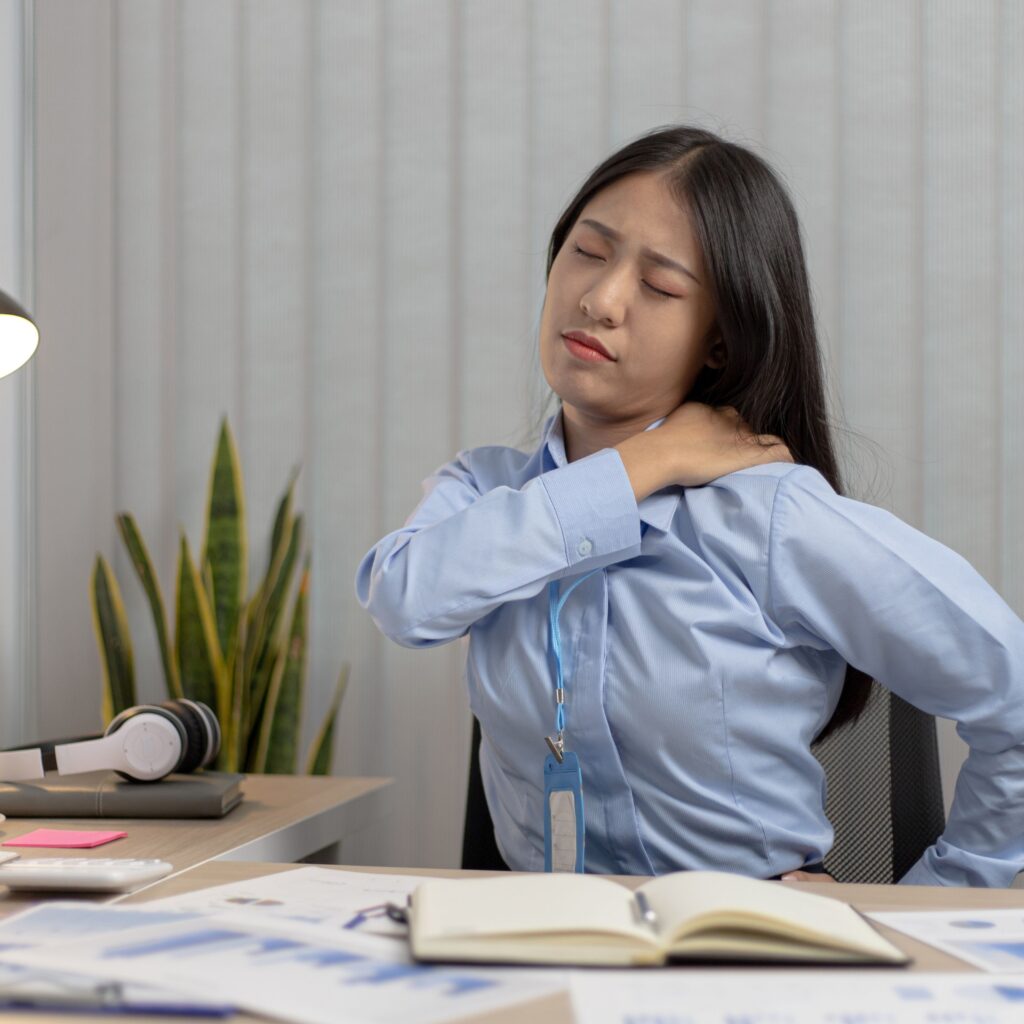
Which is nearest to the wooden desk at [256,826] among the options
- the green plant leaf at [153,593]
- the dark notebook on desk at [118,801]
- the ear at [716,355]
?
the dark notebook on desk at [118,801]

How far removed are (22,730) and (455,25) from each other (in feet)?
5.18

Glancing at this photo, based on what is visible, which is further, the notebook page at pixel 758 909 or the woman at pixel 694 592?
the woman at pixel 694 592

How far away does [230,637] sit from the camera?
2.13 metres

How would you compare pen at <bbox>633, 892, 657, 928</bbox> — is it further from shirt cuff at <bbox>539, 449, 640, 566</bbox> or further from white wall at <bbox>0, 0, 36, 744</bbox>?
white wall at <bbox>0, 0, 36, 744</bbox>

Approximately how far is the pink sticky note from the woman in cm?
36

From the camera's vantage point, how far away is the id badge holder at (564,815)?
110cm

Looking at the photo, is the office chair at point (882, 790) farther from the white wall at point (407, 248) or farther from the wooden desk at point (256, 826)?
the white wall at point (407, 248)

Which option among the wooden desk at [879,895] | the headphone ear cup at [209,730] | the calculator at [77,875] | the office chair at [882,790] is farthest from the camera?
the headphone ear cup at [209,730]

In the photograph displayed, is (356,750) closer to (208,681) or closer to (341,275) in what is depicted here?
(208,681)

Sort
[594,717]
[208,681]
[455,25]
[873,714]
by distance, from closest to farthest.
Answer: [594,717], [873,714], [208,681], [455,25]

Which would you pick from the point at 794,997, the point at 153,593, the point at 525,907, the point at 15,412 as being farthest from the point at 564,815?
the point at 15,412

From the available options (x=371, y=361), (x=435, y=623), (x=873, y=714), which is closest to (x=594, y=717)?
(x=435, y=623)

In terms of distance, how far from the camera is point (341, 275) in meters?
2.32

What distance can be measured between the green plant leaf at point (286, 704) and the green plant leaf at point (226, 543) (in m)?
0.10
